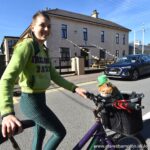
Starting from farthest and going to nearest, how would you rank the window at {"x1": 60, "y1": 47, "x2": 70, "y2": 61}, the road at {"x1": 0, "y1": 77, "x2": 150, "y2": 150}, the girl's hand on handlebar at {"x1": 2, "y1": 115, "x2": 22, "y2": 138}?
the window at {"x1": 60, "y1": 47, "x2": 70, "y2": 61} < the road at {"x1": 0, "y1": 77, "x2": 150, "y2": 150} < the girl's hand on handlebar at {"x1": 2, "y1": 115, "x2": 22, "y2": 138}

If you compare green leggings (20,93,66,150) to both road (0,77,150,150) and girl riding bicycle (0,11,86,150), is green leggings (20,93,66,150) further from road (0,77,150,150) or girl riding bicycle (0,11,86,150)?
road (0,77,150,150)

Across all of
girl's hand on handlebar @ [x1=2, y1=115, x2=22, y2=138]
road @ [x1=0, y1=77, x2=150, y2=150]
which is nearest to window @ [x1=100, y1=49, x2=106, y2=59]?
road @ [x1=0, y1=77, x2=150, y2=150]

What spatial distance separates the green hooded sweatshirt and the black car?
11244 mm

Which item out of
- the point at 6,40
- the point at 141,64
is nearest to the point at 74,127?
the point at 141,64

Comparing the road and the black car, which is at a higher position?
the black car

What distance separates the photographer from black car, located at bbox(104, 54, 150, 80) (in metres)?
13.3

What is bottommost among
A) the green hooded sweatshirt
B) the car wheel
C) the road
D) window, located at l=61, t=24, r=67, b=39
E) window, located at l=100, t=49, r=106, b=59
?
the road

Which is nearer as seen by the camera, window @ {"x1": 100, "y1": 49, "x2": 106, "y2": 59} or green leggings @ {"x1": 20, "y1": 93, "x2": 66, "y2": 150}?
green leggings @ {"x1": 20, "y1": 93, "x2": 66, "y2": 150}

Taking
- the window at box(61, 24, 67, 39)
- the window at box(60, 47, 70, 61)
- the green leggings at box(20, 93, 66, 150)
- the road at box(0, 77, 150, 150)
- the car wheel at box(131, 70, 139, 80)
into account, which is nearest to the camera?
the green leggings at box(20, 93, 66, 150)

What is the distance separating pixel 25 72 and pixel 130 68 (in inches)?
467

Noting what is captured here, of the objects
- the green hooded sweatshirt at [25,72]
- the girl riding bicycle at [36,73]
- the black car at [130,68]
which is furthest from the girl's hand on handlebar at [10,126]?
the black car at [130,68]

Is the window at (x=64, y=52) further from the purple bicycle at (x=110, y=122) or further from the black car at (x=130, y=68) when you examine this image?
the purple bicycle at (x=110, y=122)

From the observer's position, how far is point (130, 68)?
528 inches

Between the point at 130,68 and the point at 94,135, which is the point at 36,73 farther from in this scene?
the point at 130,68
